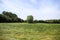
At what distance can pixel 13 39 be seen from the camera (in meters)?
13.5

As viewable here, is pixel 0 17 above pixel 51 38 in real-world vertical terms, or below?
above

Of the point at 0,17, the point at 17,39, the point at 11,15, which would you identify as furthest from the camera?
the point at 11,15

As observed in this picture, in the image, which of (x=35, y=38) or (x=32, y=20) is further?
(x=32, y=20)

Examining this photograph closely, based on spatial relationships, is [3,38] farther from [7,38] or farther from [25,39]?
[25,39]

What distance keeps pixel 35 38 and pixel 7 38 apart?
299 cm

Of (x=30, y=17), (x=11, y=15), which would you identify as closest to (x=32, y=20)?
(x=30, y=17)

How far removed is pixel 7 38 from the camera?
13852mm

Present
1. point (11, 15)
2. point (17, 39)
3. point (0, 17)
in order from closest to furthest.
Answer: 1. point (17, 39)
2. point (0, 17)
3. point (11, 15)

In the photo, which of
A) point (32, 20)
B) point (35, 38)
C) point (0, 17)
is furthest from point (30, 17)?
point (35, 38)

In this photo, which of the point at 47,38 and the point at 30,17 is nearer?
the point at 47,38

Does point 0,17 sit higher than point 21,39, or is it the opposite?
point 0,17

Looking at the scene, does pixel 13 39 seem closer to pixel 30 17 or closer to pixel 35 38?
pixel 35 38

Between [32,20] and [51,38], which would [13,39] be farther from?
[32,20]

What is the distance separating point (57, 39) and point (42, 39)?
1.56 meters
